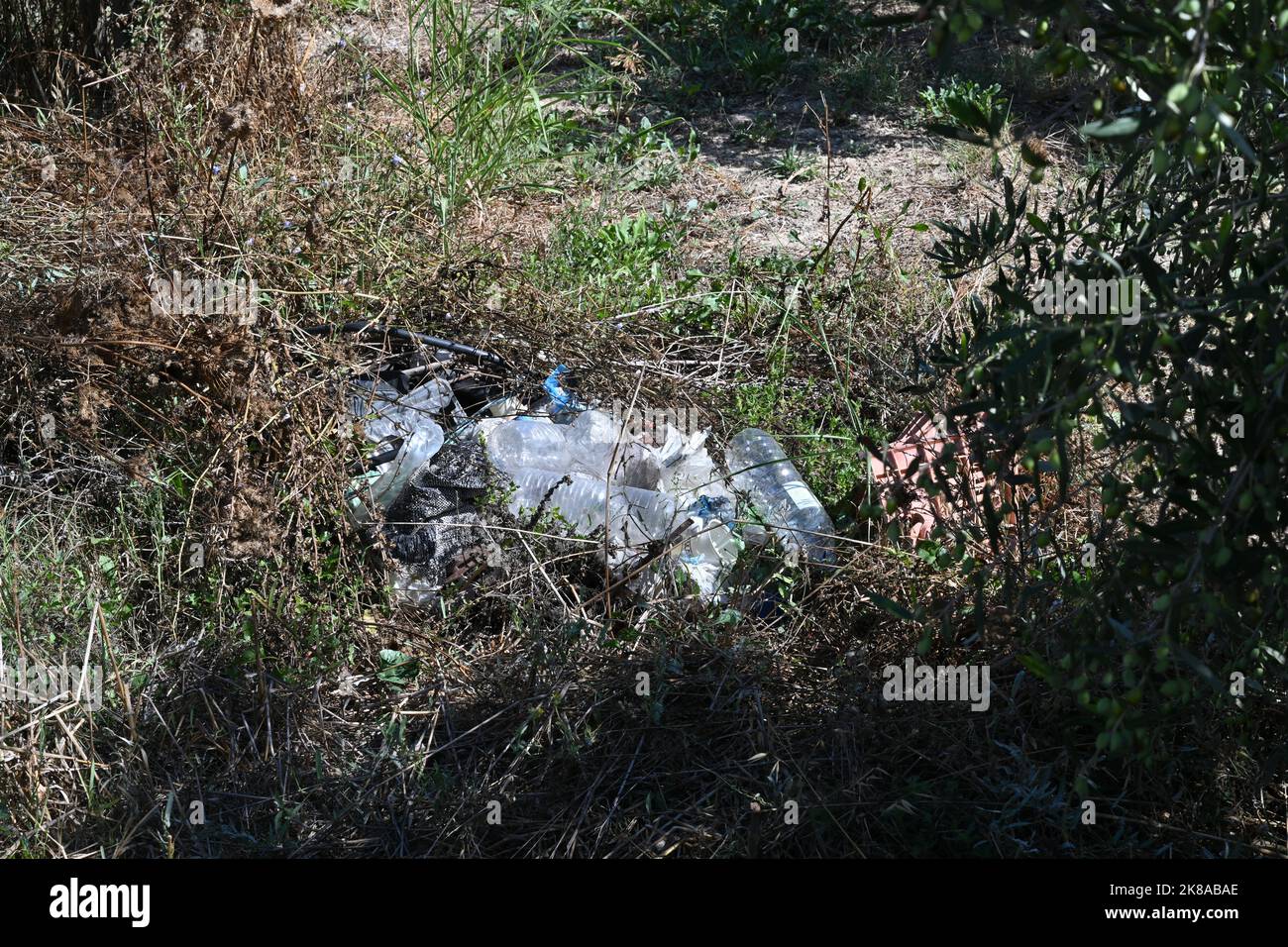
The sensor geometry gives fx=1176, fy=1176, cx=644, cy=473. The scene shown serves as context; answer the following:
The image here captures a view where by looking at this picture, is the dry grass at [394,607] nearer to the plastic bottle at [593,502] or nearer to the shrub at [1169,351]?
the plastic bottle at [593,502]

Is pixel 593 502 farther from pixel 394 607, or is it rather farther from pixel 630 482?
pixel 394 607

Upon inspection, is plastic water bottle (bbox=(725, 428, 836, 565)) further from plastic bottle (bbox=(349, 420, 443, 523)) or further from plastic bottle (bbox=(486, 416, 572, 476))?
plastic bottle (bbox=(349, 420, 443, 523))

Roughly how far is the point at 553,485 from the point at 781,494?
0.66 metres

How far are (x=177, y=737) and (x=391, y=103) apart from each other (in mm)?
2952

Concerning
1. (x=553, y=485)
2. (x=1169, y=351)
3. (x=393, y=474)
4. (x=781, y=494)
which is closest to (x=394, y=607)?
(x=393, y=474)

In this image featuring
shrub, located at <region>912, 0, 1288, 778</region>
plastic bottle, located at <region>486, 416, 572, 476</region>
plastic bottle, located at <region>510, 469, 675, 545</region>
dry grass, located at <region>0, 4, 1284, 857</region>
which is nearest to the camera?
shrub, located at <region>912, 0, 1288, 778</region>

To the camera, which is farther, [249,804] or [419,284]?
[419,284]

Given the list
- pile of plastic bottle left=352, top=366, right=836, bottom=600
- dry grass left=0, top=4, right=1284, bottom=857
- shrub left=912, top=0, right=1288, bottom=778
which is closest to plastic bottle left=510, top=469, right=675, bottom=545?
pile of plastic bottle left=352, top=366, right=836, bottom=600

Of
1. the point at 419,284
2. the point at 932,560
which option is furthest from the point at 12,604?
the point at 932,560

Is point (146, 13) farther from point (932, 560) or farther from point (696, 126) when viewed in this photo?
point (932, 560)

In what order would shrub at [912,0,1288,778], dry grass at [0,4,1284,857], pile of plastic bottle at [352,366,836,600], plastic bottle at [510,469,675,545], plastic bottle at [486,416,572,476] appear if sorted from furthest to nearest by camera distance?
plastic bottle at [486,416,572,476] → plastic bottle at [510,469,675,545] → pile of plastic bottle at [352,366,836,600] → dry grass at [0,4,1284,857] → shrub at [912,0,1288,778]

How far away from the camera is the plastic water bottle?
10.4 ft

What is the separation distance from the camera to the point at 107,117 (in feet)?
14.5

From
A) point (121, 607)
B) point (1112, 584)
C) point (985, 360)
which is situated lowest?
point (121, 607)
